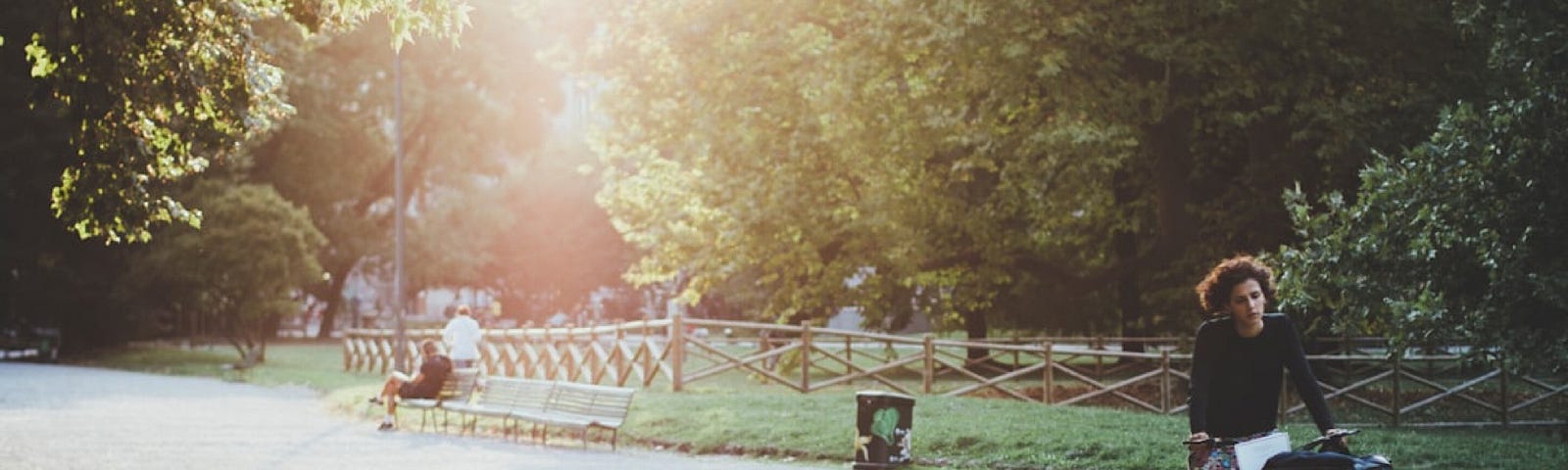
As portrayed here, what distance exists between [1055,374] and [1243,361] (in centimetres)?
2595

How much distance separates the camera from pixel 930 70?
850 inches

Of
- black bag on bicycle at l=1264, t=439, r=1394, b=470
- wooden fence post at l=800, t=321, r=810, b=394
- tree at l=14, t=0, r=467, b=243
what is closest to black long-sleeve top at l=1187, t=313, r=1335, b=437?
black bag on bicycle at l=1264, t=439, r=1394, b=470

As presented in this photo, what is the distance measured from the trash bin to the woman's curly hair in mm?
7299

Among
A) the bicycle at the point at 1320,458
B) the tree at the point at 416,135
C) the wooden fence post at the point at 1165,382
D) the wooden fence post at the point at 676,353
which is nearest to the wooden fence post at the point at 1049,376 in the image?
the wooden fence post at the point at 1165,382

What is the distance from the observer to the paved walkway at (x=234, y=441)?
607 inches

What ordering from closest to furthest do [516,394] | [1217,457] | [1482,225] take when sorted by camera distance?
[1217,457]
[1482,225]
[516,394]

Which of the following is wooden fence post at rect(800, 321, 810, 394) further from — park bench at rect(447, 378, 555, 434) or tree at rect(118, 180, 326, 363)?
tree at rect(118, 180, 326, 363)

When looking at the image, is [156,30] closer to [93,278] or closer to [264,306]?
[264,306]

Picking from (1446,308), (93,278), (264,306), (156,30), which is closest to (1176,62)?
(1446,308)

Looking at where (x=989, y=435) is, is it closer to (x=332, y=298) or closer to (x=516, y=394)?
(x=516, y=394)

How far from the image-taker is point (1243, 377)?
6.70m

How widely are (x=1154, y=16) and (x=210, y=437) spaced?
504 inches

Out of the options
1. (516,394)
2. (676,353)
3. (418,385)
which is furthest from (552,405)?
(676,353)

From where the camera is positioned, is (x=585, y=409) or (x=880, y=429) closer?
(x=880, y=429)
